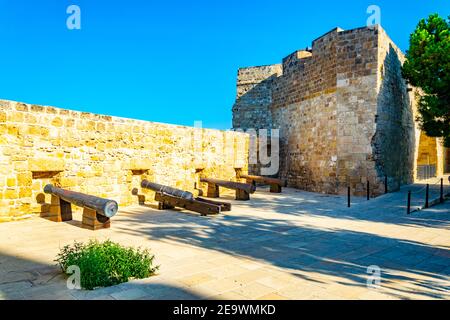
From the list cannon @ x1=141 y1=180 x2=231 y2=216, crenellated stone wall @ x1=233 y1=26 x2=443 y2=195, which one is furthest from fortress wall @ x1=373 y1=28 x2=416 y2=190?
cannon @ x1=141 y1=180 x2=231 y2=216

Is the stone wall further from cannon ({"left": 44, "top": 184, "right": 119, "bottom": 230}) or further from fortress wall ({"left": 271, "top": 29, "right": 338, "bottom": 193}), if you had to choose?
fortress wall ({"left": 271, "top": 29, "right": 338, "bottom": 193})

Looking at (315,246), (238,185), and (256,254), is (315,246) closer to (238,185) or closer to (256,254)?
(256,254)

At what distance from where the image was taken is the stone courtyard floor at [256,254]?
3.31m

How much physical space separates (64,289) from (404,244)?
17.1ft

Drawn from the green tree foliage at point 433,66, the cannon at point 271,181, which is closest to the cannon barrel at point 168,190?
the cannon at point 271,181

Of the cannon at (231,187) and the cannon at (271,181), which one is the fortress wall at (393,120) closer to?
the cannon at (271,181)

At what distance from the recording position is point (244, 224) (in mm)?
7043

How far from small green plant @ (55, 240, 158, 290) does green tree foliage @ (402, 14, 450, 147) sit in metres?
11.9

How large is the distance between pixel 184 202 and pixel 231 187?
9.32 feet

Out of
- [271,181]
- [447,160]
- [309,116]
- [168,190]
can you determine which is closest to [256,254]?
[168,190]

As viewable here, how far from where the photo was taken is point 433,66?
447 inches

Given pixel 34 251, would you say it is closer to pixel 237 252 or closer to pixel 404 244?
pixel 237 252

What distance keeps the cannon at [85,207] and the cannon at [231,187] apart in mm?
5198
